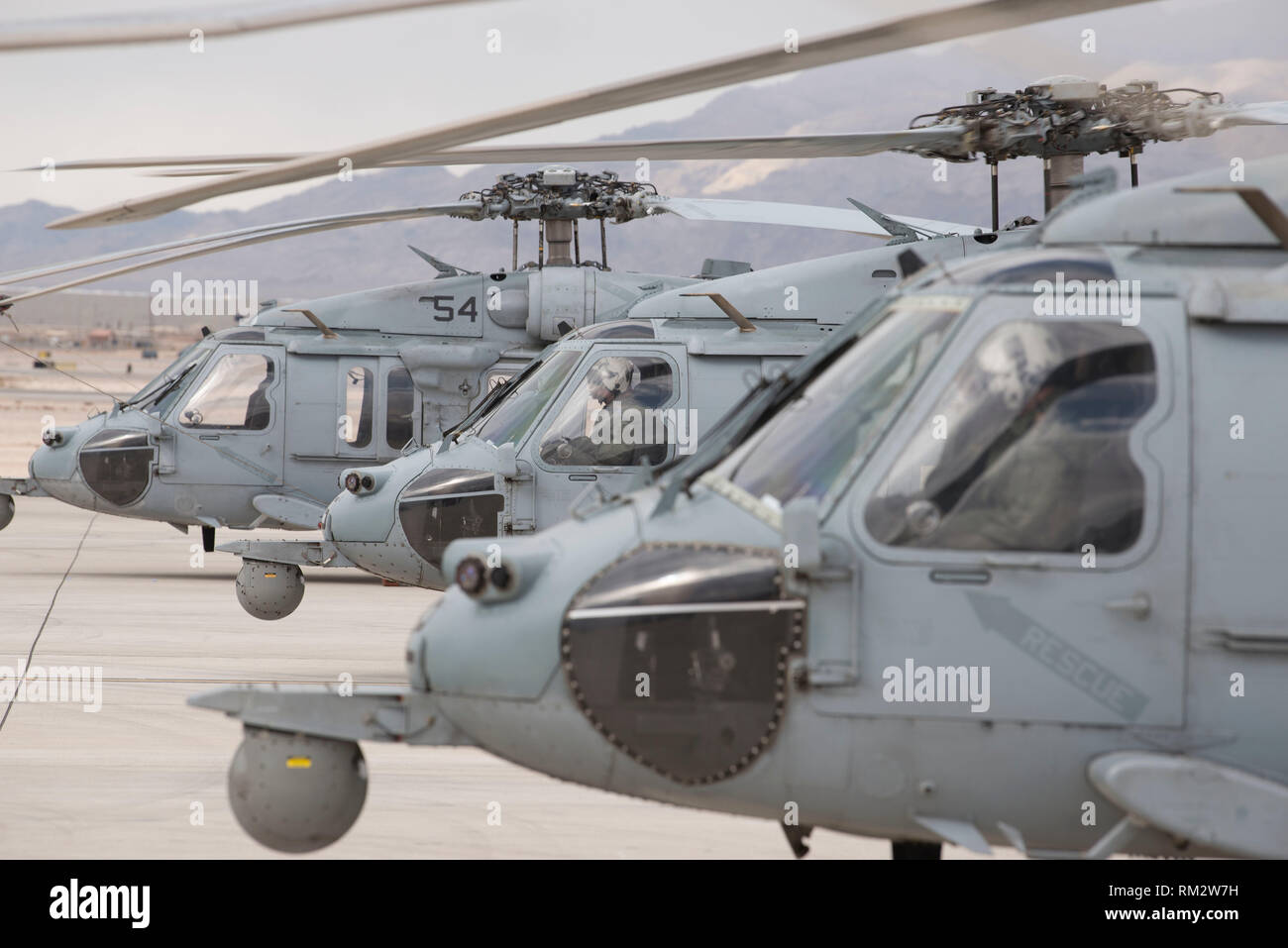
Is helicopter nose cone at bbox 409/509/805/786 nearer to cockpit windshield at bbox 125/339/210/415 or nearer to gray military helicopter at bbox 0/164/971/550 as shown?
gray military helicopter at bbox 0/164/971/550

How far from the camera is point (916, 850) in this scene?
5070 millimetres

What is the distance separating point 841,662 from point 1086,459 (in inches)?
33.2

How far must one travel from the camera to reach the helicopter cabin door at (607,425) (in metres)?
9.52

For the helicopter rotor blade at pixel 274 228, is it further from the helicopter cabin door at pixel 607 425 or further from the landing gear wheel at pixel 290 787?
the landing gear wheel at pixel 290 787

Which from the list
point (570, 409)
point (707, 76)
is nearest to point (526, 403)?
point (570, 409)

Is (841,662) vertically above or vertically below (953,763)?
above

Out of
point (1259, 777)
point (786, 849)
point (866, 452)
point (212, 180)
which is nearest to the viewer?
point (212, 180)

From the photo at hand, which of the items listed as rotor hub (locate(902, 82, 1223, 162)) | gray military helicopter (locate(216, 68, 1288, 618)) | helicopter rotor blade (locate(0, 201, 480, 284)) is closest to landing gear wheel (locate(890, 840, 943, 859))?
gray military helicopter (locate(216, 68, 1288, 618))

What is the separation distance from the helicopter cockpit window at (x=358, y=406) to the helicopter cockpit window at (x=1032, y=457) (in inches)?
401

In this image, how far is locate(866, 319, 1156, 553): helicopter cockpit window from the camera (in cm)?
401

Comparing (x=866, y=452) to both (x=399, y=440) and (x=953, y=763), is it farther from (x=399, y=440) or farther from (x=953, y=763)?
(x=399, y=440)

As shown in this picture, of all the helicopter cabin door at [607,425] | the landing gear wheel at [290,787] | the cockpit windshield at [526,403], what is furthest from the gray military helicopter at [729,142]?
the cockpit windshield at [526,403]

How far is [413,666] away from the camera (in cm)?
417
